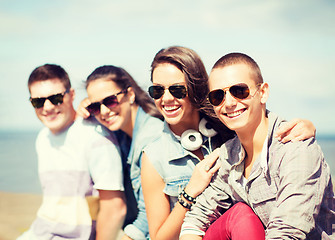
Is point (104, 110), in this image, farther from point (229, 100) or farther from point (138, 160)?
point (229, 100)

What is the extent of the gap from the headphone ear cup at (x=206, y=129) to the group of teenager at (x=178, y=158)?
0.04ft

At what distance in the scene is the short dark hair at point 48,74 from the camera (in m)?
4.42

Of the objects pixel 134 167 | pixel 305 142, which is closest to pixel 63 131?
pixel 134 167

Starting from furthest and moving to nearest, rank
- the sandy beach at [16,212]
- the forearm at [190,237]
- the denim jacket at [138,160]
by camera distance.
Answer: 1. the sandy beach at [16,212]
2. the denim jacket at [138,160]
3. the forearm at [190,237]

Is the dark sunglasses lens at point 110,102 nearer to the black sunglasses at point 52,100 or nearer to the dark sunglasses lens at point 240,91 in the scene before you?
the black sunglasses at point 52,100

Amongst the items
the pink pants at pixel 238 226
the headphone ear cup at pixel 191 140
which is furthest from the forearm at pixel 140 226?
the pink pants at pixel 238 226

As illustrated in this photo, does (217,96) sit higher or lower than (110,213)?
higher

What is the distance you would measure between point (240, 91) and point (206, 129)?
86 centimetres

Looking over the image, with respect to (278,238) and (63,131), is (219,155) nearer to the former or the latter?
(278,238)

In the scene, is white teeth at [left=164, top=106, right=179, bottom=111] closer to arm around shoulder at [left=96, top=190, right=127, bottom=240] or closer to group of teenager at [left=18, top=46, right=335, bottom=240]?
group of teenager at [left=18, top=46, right=335, bottom=240]

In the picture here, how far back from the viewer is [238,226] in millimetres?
2895

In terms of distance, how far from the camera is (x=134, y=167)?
421 cm

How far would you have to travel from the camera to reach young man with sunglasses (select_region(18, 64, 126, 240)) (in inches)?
165

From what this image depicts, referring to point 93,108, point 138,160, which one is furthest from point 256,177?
point 93,108
